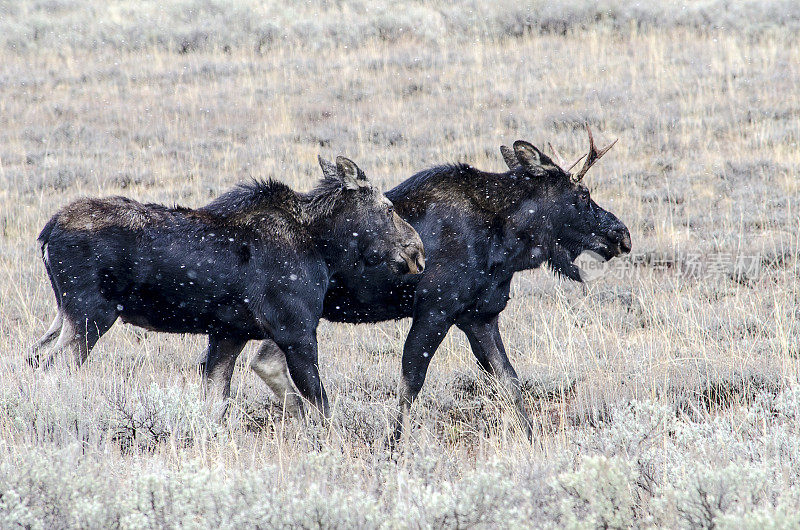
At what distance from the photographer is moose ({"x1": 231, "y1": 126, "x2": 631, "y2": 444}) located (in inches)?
233

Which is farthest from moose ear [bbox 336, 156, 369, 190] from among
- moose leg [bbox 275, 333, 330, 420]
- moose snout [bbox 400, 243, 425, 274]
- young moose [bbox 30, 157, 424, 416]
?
moose leg [bbox 275, 333, 330, 420]

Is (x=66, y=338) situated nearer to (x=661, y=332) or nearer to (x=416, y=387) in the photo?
(x=416, y=387)

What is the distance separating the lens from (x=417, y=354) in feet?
19.4

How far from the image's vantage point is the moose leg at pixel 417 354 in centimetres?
589

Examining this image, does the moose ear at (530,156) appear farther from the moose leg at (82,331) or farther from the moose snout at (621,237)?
the moose leg at (82,331)

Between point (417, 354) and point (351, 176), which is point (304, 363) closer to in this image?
point (417, 354)

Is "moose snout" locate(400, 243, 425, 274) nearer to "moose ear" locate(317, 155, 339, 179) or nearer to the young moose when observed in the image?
the young moose

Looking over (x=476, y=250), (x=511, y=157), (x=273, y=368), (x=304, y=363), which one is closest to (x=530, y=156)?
(x=511, y=157)

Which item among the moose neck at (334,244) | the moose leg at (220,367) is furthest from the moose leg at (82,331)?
the moose neck at (334,244)

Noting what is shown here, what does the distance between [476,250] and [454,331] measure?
6.41 ft

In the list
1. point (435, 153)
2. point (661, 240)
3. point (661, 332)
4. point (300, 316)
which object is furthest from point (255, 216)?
point (435, 153)

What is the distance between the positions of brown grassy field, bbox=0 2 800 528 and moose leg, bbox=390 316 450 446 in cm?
17

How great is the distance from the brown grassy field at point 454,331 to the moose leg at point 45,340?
317 mm

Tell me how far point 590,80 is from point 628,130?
297 cm
